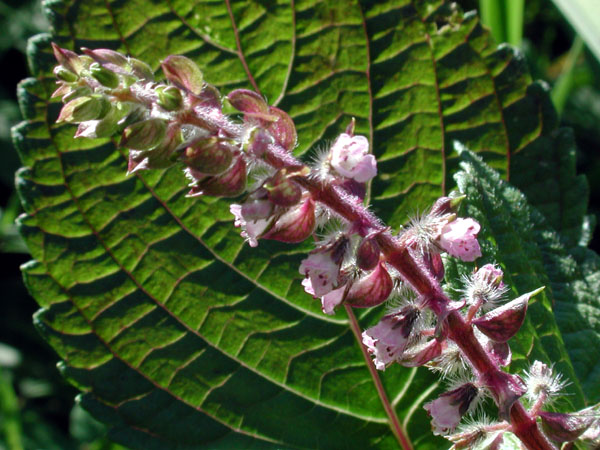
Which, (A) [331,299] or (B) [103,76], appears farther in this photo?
(A) [331,299]

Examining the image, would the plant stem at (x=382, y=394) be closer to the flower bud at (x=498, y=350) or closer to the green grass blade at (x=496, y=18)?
the flower bud at (x=498, y=350)

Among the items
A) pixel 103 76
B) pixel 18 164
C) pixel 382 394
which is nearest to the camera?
pixel 103 76

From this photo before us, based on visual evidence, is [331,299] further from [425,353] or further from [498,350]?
[498,350]

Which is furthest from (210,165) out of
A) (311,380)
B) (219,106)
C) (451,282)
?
(311,380)

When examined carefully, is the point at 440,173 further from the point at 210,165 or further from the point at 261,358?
the point at 210,165

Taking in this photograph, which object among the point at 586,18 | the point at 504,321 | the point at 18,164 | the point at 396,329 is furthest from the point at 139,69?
the point at 18,164

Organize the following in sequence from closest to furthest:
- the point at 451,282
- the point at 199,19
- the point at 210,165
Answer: the point at 210,165
the point at 451,282
the point at 199,19
